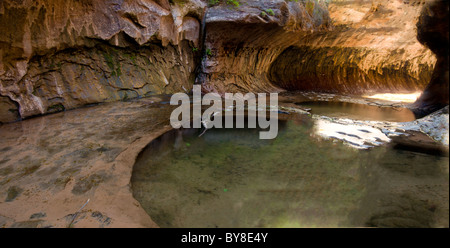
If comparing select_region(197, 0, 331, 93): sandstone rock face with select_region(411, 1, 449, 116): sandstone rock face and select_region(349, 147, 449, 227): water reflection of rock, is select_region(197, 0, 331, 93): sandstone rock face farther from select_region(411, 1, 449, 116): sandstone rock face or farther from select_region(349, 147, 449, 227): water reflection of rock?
select_region(349, 147, 449, 227): water reflection of rock

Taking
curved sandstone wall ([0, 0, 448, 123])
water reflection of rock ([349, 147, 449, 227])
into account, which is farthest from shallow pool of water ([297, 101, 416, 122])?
water reflection of rock ([349, 147, 449, 227])

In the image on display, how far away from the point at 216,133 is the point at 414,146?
3268 millimetres

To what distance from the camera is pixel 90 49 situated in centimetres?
552

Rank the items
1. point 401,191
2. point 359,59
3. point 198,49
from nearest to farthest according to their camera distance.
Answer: point 401,191, point 198,49, point 359,59

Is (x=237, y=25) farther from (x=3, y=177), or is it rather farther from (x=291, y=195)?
(x=3, y=177)

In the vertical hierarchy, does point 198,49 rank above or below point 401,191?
above

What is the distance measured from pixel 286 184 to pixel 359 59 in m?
12.2

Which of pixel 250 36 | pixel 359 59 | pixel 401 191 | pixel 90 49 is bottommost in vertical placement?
pixel 401 191

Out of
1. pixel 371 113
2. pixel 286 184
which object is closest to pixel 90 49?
pixel 286 184

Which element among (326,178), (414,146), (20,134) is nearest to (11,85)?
(20,134)

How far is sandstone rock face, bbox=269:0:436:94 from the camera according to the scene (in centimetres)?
1027

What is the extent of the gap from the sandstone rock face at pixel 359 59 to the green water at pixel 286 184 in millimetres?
8557

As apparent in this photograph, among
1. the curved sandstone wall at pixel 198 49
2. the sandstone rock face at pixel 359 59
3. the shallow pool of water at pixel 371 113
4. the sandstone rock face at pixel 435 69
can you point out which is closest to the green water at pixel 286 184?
the shallow pool of water at pixel 371 113

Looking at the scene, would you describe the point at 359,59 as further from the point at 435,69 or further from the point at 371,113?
the point at 371,113
